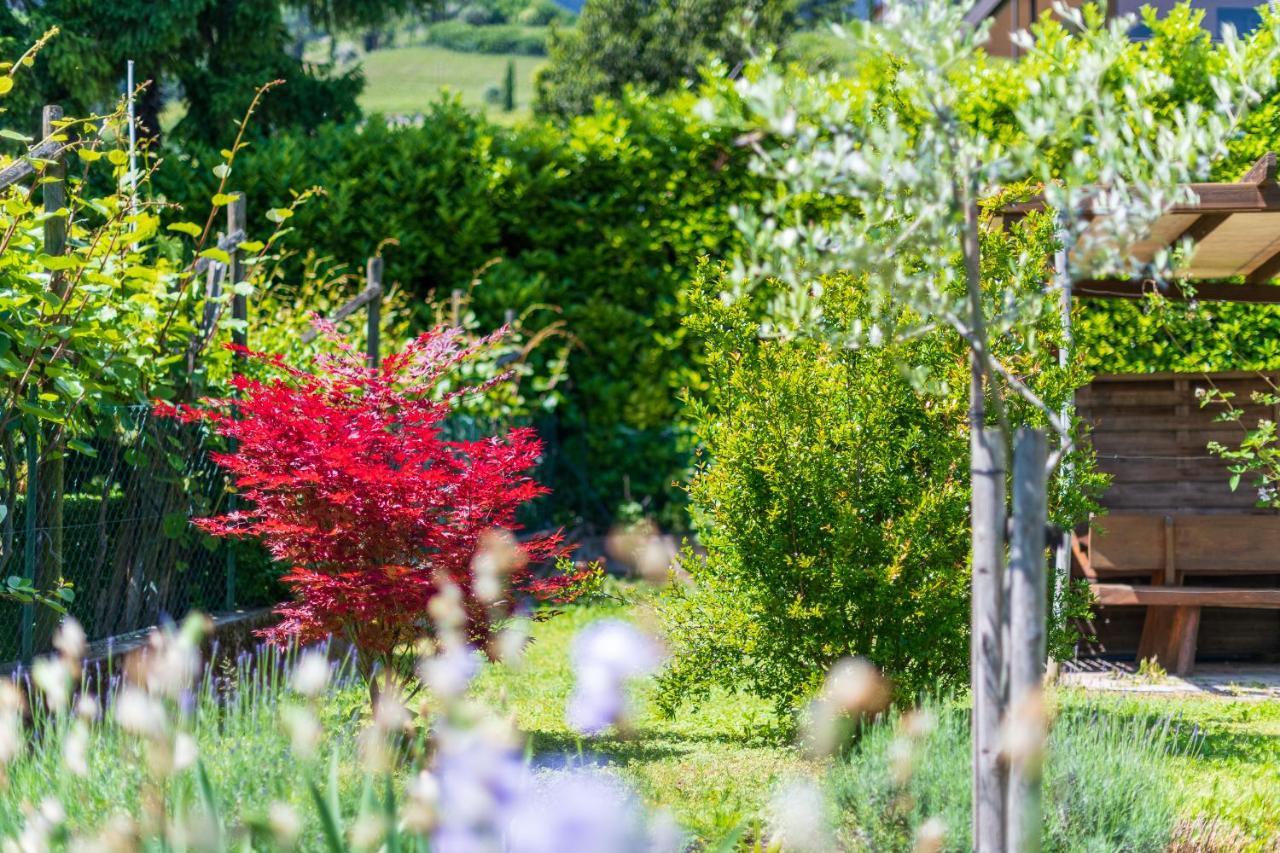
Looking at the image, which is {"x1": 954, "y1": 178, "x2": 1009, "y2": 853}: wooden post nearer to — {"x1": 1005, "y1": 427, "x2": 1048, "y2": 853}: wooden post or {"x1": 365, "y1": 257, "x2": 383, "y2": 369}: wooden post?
{"x1": 1005, "y1": 427, "x2": 1048, "y2": 853}: wooden post

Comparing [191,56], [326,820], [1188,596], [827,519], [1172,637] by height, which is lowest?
[1172,637]

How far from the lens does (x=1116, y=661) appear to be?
295 inches

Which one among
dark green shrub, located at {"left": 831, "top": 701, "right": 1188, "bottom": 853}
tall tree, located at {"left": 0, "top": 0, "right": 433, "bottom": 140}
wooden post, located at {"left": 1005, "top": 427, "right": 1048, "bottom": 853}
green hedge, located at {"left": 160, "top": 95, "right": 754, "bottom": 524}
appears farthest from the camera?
tall tree, located at {"left": 0, "top": 0, "right": 433, "bottom": 140}

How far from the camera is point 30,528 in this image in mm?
4988

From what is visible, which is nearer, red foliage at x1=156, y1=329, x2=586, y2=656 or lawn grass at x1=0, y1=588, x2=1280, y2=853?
lawn grass at x1=0, y1=588, x2=1280, y2=853

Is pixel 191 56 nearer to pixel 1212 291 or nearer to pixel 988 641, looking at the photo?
pixel 1212 291

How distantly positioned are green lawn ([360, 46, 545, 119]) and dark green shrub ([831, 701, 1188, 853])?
66.0 m

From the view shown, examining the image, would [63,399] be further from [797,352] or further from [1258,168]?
[1258,168]

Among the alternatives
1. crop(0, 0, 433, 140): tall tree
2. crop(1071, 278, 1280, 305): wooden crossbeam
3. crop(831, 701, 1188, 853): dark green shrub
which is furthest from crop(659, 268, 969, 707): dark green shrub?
crop(0, 0, 433, 140): tall tree

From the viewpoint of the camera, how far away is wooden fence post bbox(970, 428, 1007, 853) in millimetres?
2744

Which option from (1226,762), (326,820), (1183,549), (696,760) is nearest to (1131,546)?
(1183,549)

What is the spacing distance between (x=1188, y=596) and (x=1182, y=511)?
79 centimetres

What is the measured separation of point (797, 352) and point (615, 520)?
5.67 metres

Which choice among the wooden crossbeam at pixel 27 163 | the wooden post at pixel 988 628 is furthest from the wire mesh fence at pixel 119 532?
the wooden post at pixel 988 628
